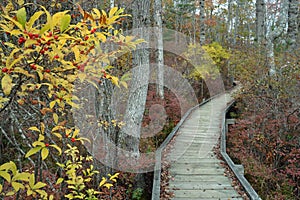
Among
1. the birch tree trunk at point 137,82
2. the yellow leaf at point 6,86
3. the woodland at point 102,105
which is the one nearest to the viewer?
the yellow leaf at point 6,86

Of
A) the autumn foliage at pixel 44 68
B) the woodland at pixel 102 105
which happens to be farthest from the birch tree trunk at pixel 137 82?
the autumn foliage at pixel 44 68

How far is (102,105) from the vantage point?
4305 mm

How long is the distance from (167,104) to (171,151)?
4.63m

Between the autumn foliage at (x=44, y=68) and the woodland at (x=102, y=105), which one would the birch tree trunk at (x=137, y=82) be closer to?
the woodland at (x=102, y=105)

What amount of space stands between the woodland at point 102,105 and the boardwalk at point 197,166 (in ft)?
2.23

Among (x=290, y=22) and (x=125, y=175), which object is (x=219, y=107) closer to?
(x=290, y=22)

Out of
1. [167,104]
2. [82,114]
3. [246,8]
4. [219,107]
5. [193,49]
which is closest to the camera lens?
[82,114]

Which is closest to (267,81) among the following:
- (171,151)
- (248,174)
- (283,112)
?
(283,112)

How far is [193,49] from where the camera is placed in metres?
14.0

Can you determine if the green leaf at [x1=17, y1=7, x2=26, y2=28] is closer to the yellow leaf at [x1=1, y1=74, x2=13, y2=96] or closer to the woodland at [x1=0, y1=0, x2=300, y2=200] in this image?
the woodland at [x1=0, y1=0, x2=300, y2=200]

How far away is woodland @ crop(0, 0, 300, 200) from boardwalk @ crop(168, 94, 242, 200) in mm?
681

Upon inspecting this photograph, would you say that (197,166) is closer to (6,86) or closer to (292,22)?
(6,86)

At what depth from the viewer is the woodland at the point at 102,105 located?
155 cm

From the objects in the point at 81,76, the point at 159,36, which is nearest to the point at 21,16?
the point at 81,76
